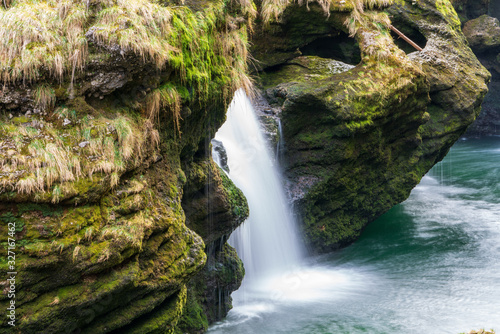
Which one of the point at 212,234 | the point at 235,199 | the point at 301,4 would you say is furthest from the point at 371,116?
the point at 212,234

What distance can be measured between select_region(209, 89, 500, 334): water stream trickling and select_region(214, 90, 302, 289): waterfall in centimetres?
2

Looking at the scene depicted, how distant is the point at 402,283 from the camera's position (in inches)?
342

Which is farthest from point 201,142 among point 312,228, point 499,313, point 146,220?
point 499,313

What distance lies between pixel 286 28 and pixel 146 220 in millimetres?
7411

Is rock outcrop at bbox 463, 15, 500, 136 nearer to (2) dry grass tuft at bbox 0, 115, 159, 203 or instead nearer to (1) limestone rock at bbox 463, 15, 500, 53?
(1) limestone rock at bbox 463, 15, 500, 53

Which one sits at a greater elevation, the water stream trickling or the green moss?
the green moss

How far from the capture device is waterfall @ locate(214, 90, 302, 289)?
849cm

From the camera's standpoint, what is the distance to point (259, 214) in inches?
338

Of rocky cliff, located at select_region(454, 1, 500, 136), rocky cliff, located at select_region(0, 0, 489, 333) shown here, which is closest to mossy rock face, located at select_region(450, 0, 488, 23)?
rocky cliff, located at select_region(454, 1, 500, 136)

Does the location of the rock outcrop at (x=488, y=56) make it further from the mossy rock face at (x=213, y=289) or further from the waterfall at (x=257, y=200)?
the mossy rock face at (x=213, y=289)

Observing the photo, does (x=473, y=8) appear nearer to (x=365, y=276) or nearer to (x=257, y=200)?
(x=365, y=276)

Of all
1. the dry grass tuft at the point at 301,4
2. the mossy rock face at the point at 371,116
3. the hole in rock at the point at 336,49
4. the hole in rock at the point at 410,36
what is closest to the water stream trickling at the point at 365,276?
the mossy rock face at the point at 371,116

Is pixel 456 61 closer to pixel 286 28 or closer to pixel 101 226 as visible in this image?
pixel 286 28

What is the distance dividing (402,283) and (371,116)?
3.12m
